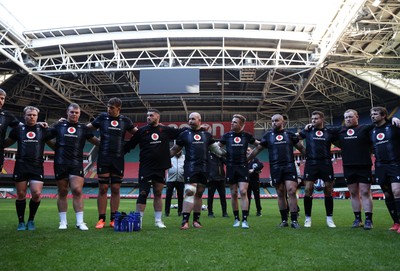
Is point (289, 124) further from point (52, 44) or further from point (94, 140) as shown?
point (94, 140)

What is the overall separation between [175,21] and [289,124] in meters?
24.0

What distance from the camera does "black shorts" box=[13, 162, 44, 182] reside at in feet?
17.9

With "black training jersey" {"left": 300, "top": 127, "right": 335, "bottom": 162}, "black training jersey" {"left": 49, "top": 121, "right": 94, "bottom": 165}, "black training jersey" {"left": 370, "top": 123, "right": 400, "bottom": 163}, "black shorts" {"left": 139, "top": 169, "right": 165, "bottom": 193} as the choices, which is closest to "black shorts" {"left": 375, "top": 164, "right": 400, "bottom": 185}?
"black training jersey" {"left": 370, "top": 123, "right": 400, "bottom": 163}

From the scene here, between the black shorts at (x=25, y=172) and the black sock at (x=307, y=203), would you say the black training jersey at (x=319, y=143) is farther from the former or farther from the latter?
the black shorts at (x=25, y=172)

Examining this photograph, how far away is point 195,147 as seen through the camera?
242 inches

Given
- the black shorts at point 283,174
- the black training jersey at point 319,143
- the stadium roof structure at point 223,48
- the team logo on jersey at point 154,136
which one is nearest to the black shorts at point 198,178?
the team logo on jersey at point 154,136

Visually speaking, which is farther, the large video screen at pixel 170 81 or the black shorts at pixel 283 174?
the large video screen at pixel 170 81

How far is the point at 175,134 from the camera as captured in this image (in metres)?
6.41

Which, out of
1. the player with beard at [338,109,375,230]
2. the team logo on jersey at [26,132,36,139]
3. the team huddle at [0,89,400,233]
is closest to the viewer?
the team huddle at [0,89,400,233]

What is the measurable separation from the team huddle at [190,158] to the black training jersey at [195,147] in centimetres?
2

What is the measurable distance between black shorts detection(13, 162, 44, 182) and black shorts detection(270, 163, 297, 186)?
4271 millimetres

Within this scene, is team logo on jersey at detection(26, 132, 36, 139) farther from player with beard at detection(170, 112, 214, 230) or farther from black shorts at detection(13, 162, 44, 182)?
player with beard at detection(170, 112, 214, 230)

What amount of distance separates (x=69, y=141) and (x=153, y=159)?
1.51m

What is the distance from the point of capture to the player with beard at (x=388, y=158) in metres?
5.30
